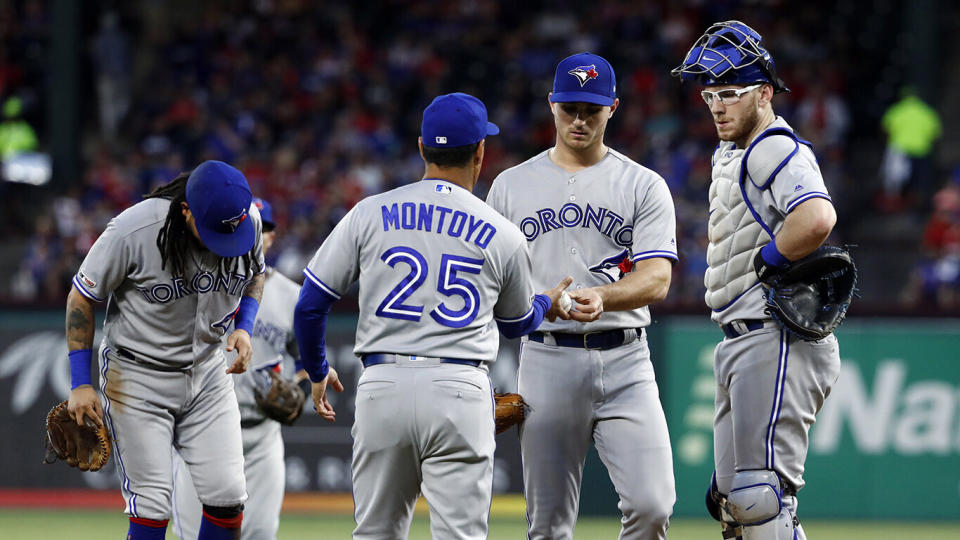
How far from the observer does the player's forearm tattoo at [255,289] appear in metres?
6.53

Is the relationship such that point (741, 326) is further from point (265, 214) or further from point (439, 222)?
point (265, 214)

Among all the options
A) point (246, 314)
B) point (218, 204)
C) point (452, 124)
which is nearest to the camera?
point (452, 124)

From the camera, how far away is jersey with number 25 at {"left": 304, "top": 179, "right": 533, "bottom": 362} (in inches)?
201

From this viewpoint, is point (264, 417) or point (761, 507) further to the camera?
point (264, 417)

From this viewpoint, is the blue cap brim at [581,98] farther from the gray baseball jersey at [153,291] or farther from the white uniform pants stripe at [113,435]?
the white uniform pants stripe at [113,435]

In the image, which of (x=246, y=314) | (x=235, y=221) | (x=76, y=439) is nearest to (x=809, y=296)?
(x=235, y=221)

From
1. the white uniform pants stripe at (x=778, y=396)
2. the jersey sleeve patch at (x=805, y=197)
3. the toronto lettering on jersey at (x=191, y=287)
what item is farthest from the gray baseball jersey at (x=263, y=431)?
the jersey sleeve patch at (x=805, y=197)

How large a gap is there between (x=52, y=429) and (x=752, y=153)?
137 inches

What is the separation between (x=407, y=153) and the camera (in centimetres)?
1838

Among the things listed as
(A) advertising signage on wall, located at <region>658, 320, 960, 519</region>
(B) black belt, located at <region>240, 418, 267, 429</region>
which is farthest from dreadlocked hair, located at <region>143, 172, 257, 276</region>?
(A) advertising signage on wall, located at <region>658, 320, 960, 519</region>

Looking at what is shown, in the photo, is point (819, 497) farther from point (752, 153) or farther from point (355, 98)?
point (355, 98)

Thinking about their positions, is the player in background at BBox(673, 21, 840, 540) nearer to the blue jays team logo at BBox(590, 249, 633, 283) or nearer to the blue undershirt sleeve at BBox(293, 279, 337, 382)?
the blue jays team logo at BBox(590, 249, 633, 283)

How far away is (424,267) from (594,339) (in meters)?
1.26

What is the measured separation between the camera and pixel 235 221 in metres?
5.89
